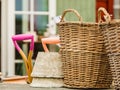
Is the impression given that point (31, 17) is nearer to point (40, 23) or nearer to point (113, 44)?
point (40, 23)

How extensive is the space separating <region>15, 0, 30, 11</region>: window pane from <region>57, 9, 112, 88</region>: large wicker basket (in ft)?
10.2

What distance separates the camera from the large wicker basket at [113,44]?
103 inches

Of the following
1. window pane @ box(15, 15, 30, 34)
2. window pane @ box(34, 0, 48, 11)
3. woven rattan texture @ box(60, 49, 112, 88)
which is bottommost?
woven rattan texture @ box(60, 49, 112, 88)

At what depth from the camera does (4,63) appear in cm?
602

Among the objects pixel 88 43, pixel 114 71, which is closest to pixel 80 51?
pixel 88 43

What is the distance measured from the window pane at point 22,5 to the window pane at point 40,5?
0.34ft

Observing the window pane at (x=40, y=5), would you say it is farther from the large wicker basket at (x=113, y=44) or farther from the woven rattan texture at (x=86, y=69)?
the large wicker basket at (x=113, y=44)

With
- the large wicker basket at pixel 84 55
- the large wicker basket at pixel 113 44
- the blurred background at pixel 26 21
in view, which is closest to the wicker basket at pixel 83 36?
the large wicker basket at pixel 84 55

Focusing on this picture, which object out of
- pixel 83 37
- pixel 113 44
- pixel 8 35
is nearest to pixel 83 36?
pixel 83 37

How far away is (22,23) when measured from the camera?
19.8 ft

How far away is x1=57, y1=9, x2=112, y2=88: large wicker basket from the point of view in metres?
2.86

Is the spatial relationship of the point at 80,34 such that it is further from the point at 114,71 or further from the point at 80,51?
the point at 114,71

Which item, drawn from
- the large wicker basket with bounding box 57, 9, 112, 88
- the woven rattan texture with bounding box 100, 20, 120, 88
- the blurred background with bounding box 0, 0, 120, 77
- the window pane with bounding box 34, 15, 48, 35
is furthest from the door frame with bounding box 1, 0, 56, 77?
the woven rattan texture with bounding box 100, 20, 120, 88

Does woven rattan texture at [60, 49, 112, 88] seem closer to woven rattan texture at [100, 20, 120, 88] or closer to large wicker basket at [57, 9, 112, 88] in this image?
large wicker basket at [57, 9, 112, 88]
